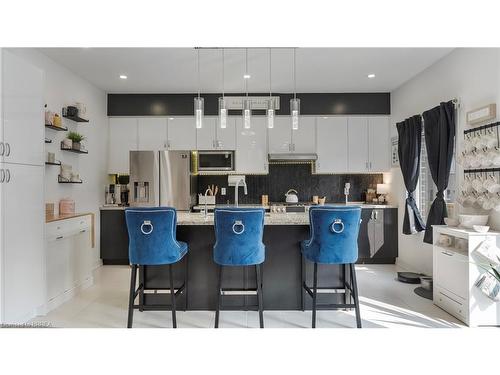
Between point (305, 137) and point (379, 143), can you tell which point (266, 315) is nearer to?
point (305, 137)

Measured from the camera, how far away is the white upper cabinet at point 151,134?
521cm

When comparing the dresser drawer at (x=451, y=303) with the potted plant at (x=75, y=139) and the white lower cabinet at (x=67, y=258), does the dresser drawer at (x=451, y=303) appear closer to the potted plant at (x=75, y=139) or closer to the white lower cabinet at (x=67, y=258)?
the white lower cabinet at (x=67, y=258)

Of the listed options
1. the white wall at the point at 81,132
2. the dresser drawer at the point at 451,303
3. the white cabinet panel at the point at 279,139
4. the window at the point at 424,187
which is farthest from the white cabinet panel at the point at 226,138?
the dresser drawer at the point at 451,303

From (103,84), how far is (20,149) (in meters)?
2.51

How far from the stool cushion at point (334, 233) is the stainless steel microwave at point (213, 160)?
2875 mm

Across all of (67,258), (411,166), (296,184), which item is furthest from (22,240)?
(411,166)

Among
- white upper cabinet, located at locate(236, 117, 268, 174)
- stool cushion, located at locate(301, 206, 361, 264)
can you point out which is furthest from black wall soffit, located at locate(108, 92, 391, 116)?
stool cushion, located at locate(301, 206, 361, 264)

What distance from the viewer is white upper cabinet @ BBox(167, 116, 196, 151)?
5.21m

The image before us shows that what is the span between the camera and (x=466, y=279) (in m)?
2.69

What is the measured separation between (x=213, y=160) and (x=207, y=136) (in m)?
0.43

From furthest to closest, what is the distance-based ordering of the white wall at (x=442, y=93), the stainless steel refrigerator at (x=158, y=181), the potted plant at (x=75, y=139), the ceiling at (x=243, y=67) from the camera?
the stainless steel refrigerator at (x=158, y=181) < the potted plant at (x=75, y=139) < the ceiling at (x=243, y=67) < the white wall at (x=442, y=93)
